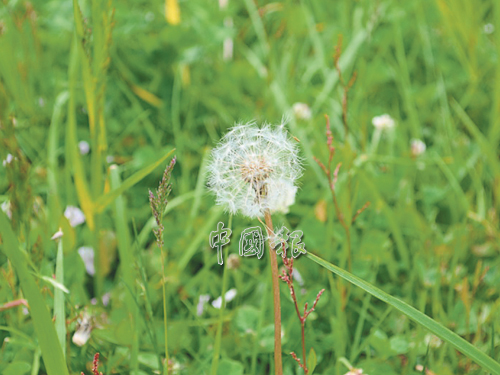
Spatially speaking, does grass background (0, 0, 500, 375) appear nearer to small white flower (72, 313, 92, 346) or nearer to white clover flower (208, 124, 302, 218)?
small white flower (72, 313, 92, 346)

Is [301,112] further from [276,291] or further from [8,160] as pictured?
[276,291]

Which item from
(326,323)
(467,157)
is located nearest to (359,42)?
(467,157)

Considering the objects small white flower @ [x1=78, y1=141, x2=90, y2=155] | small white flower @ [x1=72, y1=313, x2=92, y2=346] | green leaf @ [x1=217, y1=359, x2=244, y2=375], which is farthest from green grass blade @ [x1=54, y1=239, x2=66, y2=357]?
small white flower @ [x1=78, y1=141, x2=90, y2=155]

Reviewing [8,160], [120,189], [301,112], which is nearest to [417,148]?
[301,112]

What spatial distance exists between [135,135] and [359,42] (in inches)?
45.9

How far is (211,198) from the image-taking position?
2072 millimetres

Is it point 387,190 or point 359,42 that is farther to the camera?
point 359,42

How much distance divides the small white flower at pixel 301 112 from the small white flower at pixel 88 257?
44.7 inches

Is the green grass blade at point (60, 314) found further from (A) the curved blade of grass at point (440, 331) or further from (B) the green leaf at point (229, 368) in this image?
(A) the curved blade of grass at point (440, 331)

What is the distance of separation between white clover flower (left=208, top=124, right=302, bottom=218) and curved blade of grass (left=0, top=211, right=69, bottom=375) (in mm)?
368

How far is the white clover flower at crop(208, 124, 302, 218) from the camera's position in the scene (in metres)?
0.99

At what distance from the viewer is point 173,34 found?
2.61 metres

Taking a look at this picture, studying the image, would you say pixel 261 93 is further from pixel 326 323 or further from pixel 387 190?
pixel 326 323

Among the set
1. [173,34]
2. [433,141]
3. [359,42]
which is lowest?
[433,141]
